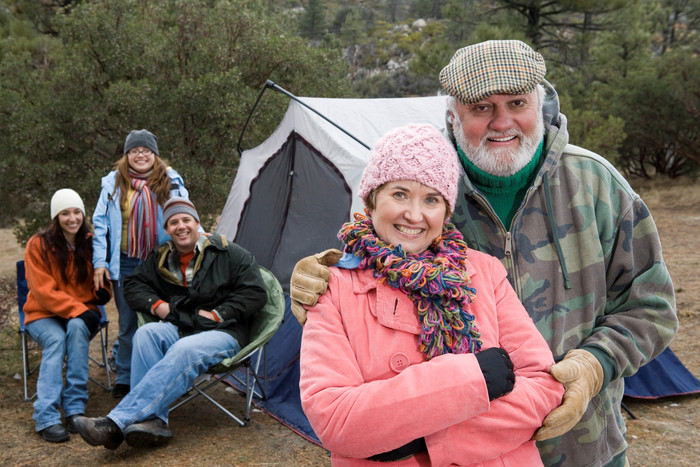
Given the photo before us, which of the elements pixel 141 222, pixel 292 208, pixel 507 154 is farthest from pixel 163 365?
pixel 507 154

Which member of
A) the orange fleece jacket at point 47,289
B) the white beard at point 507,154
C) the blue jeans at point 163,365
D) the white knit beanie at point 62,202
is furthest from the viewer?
the white knit beanie at point 62,202

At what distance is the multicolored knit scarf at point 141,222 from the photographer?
409 centimetres

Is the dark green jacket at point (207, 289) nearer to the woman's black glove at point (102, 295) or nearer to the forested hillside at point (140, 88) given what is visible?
the woman's black glove at point (102, 295)

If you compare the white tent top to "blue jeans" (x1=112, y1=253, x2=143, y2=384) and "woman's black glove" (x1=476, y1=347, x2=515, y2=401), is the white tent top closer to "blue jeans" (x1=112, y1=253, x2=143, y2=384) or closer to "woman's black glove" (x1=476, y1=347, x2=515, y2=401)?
"blue jeans" (x1=112, y1=253, x2=143, y2=384)

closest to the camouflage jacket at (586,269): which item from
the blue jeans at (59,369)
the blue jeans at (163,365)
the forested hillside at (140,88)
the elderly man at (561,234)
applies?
the elderly man at (561,234)

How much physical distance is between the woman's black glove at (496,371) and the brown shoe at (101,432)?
2398 mm

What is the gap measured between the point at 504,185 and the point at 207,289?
2399 millimetres

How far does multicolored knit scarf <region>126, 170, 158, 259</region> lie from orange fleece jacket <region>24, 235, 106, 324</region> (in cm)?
40

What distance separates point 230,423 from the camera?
3738 mm

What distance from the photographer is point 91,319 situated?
3.90 m

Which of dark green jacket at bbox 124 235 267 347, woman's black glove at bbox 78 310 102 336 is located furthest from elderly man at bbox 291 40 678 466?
woman's black glove at bbox 78 310 102 336

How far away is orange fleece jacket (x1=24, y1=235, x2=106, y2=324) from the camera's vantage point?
3795 mm

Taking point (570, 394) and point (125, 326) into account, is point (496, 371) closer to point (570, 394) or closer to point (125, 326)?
point (570, 394)

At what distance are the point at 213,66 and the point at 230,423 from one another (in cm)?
471
